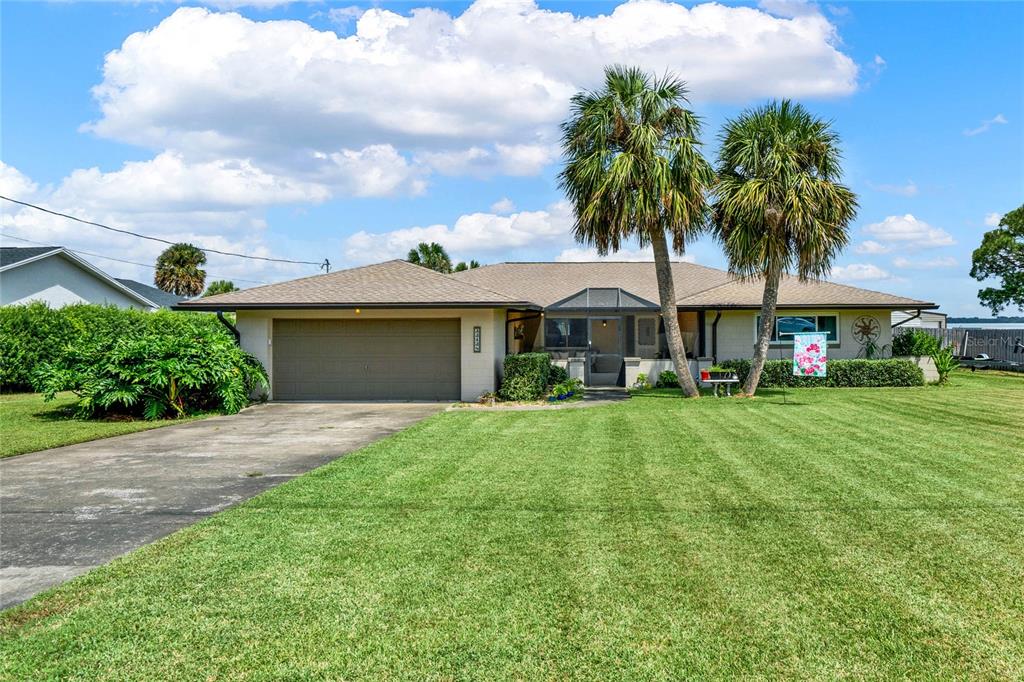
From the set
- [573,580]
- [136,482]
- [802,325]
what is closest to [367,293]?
[136,482]

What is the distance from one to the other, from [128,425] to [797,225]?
15.5m

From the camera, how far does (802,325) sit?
68.7 ft

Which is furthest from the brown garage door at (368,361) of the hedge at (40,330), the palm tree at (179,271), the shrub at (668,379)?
the palm tree at (179,271)

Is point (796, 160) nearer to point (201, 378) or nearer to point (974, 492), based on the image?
point (974, 492)

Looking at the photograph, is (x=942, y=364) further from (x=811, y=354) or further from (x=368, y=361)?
(x=368, y=361)

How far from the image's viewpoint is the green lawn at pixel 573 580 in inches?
135

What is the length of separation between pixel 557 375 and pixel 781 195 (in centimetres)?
840

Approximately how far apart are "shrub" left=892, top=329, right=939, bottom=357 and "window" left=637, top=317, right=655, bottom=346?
8021 millimetres

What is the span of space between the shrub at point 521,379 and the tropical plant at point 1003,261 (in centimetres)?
3144

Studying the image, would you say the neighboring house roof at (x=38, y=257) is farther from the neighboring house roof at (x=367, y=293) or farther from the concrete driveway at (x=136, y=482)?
the concrete driveway at (x=136, y=482)

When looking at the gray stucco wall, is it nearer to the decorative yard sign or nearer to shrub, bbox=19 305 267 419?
shrub, bbox=19 305 267 419

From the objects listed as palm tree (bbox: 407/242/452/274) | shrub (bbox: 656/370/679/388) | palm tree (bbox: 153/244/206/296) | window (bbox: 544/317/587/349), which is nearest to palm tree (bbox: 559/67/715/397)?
shrub (bbox: 656/370/679/388)

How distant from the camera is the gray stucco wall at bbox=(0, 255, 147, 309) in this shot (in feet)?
81.3

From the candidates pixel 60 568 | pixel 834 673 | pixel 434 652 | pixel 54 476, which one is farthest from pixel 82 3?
pixel 834 673
